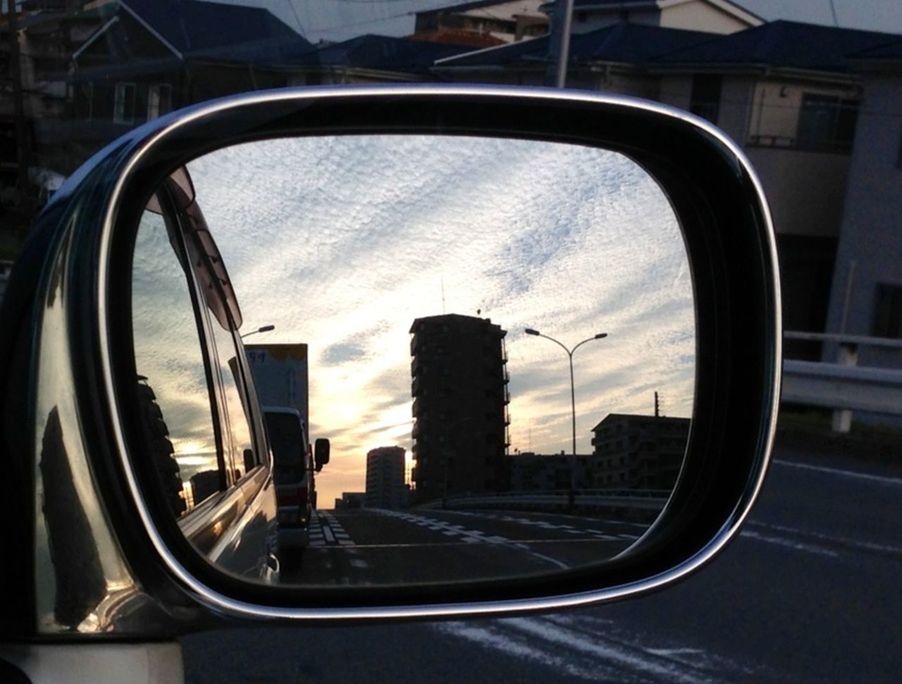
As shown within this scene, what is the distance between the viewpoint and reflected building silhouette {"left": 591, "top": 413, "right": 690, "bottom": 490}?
1.36 m

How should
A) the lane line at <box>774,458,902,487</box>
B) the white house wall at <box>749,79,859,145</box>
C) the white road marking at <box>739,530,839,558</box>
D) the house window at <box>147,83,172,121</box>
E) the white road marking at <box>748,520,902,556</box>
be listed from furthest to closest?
the white house wall at <box>749,79,859,145</box>, the house window at <box>147,83,172,121</box>, the lane line at <box>774,458,902,487</box>, the white road marking at <box>748,520,902,556</box>, the white road marking at <box>739,530,839,558</box>

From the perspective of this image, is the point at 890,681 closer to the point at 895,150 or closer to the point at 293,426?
the point at 293,426

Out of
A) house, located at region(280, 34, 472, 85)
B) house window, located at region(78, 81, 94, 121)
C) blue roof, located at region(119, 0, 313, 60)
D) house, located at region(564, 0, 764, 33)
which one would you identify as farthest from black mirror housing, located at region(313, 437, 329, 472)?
house, located at region(564, 0, 764, 33)

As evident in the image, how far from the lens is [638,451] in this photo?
4.69 ft

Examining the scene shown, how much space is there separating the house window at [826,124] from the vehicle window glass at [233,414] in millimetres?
31101

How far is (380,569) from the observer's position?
1212 mm

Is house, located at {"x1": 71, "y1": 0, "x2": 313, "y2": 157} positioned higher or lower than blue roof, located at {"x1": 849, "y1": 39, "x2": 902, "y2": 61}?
lower

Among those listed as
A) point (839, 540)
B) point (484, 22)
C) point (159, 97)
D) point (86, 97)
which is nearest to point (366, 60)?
point (159, 97)

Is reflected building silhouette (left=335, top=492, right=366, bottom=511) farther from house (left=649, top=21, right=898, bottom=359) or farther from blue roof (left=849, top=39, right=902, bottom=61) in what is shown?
house (left=649, top=21, right=898, bottom=359)

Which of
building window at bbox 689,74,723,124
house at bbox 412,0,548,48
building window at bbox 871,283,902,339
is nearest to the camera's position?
building window at bbox 871,283,902,339

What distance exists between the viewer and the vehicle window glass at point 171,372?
118cm

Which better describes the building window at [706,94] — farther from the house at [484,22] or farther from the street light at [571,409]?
the street light at [571,409]

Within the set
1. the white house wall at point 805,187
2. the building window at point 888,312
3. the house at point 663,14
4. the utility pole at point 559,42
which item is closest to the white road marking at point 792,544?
the utility pole at point 559,42

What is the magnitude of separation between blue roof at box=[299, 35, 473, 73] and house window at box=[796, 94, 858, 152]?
966 cm
